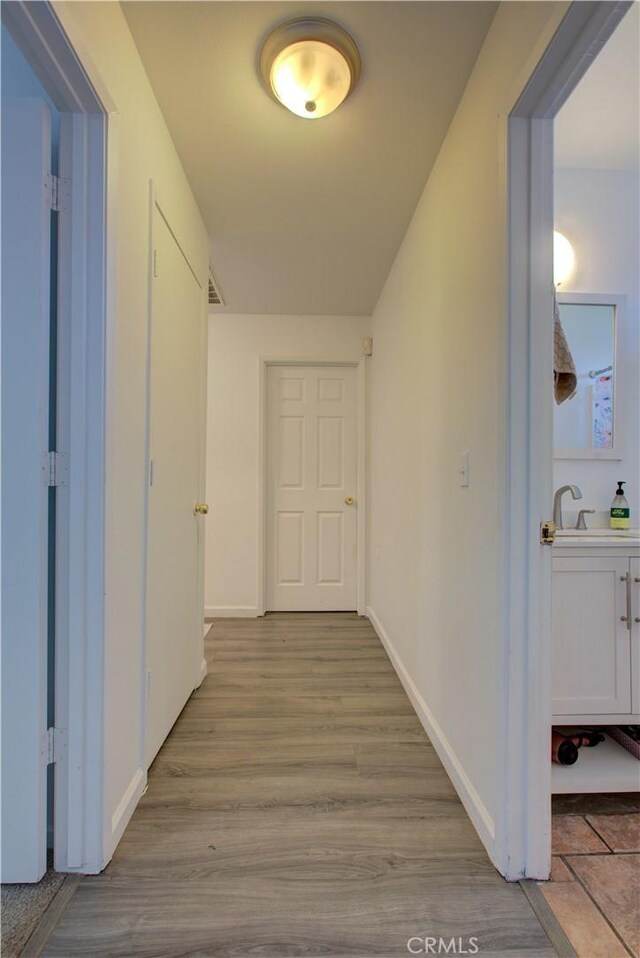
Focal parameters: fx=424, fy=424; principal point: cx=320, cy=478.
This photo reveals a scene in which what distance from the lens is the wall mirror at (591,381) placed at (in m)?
1.96

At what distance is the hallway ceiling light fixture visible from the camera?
48.6 inches

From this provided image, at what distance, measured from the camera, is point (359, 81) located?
1395 millimetres

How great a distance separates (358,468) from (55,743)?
8.59 ft

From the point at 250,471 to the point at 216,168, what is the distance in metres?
2.01

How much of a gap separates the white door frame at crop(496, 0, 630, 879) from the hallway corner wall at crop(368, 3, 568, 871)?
0.03 m

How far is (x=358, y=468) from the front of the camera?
3.40 metres

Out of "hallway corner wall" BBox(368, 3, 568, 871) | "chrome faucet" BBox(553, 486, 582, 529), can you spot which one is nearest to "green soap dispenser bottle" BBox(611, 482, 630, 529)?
"chrome faucet" BBox(553, 486, 582, 529)

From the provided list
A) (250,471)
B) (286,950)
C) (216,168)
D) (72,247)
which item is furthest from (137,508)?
(250,471)

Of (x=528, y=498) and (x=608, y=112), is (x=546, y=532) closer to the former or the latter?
(x=528, y=498)

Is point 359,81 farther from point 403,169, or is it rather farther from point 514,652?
point 514,652

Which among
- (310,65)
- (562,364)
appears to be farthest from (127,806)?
(310,65)

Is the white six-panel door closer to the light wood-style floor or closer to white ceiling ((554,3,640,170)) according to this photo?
the light wood-style floor

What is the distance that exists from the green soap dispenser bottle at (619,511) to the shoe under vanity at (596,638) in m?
0.54

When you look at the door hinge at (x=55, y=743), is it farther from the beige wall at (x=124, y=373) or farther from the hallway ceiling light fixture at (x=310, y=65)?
the hallway ceiling light fixture at (x=310, y=65)
